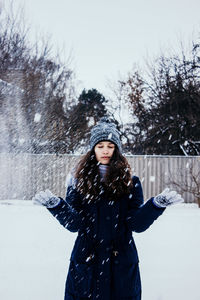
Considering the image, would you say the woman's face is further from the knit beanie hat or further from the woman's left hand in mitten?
the woman's left hand in mitten

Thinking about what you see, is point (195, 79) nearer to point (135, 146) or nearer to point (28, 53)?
point (135, 146)

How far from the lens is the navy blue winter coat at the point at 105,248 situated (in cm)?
156

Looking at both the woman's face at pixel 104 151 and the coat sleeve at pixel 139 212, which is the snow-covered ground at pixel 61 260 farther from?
the woman's face at pixel 104 151

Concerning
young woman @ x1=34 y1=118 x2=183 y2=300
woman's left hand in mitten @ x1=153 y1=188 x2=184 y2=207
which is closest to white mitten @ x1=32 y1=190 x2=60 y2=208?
young woman @ x1=34 y1=118 x2=183 y2=300

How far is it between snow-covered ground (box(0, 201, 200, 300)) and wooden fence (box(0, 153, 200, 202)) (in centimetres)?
449

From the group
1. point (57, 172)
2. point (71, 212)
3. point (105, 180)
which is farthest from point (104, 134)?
point (57, 172)

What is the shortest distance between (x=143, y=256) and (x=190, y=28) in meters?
12.1

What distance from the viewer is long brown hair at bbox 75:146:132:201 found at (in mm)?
1682

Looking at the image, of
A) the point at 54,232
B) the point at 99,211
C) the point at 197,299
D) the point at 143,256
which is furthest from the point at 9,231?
the point at 99,211

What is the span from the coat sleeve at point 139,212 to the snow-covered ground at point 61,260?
125 cm

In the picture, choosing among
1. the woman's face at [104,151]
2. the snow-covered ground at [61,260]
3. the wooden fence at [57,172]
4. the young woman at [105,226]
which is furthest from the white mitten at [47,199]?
the wooden fence at [57,172]

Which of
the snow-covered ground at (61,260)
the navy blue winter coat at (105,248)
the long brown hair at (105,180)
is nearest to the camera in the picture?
the navy blue winter coat at (105,248)

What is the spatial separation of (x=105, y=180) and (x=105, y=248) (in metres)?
0.37

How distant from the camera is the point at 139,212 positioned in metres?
1.59
